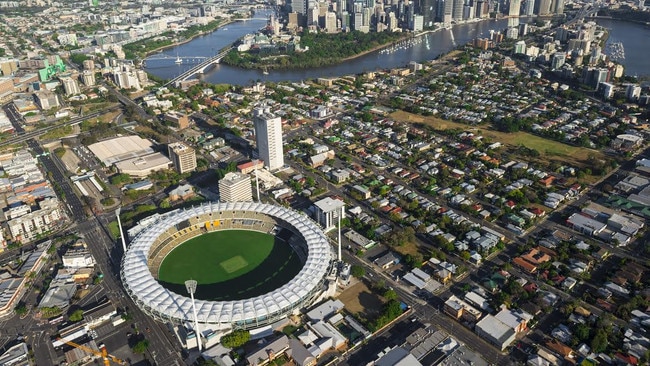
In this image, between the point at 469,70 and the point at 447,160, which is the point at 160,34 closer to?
the point at 469,70

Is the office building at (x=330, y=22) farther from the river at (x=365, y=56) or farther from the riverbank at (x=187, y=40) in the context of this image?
the riverbank at (x=187, y=40)

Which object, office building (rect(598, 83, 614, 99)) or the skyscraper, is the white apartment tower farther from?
the skyscraper

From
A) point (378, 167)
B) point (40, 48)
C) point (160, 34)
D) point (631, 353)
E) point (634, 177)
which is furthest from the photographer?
point (160, 34)

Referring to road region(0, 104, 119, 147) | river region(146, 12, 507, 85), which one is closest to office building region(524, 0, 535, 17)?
river region(146, 12, 507, 85)

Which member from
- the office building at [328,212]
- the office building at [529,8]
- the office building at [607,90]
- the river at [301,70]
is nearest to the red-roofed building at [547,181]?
the office building at [328,212]

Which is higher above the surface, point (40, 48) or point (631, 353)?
point (40, 48)

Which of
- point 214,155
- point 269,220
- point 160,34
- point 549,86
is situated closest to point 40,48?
point 160,34
